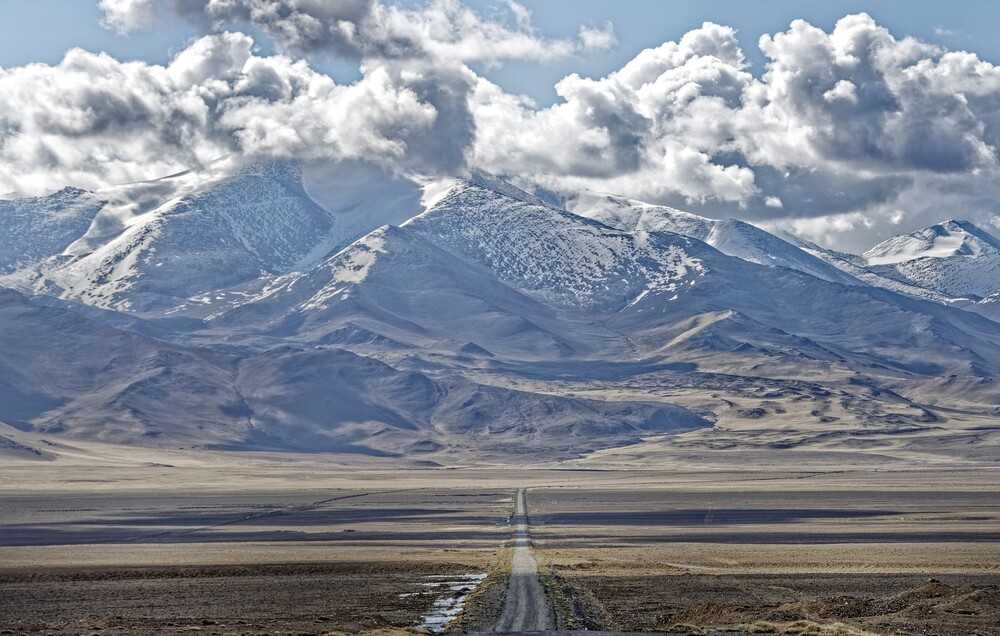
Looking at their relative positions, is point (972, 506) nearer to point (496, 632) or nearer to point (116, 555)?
point (116, 555)

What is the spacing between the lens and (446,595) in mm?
68188

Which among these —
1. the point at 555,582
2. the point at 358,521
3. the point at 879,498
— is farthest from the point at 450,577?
the point at 879,498

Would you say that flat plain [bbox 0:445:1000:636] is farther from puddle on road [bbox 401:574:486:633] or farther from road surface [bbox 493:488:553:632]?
road surface [bbox 493:488:553:632]

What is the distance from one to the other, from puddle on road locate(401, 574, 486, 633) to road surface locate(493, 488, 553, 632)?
6.60ft

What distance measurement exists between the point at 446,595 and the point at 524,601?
5.85m

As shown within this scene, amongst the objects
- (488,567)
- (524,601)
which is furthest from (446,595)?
(488,567)

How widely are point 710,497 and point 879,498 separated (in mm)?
21643

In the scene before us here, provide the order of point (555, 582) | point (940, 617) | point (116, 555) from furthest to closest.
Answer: point (116, 555), point (555, 582), point (940, 617)

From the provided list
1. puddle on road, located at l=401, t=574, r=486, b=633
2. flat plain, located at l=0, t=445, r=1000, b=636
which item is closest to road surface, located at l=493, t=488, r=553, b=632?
flat plain, located at l=0, t=445, r=1000, b=636

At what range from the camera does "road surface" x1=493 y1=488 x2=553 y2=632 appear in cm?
5434

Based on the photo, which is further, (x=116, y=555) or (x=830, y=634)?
(x=116, y=555)

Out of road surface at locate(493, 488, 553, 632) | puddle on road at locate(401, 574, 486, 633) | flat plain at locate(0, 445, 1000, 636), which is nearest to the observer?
road surface at locate(493, 488, 553, 632)

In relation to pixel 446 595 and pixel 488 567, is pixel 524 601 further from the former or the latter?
pixel 488 567

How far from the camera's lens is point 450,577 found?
78.2 meters
